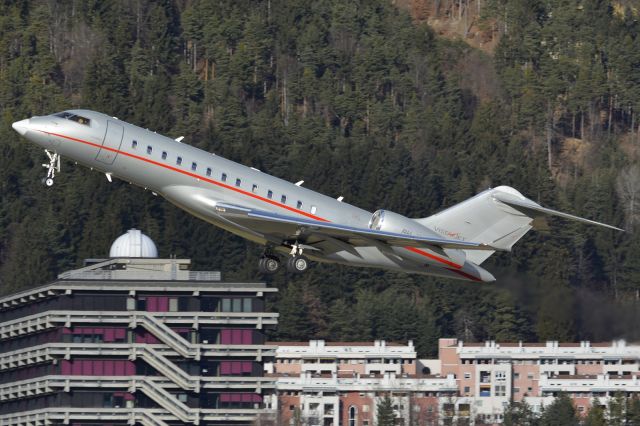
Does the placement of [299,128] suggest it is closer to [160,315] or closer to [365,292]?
[365,292]

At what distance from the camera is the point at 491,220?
48000 millimetres

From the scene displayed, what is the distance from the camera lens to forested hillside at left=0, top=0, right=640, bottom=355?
11506 cm

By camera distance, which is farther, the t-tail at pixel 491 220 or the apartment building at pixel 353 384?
the apartment building at pixel 353 384

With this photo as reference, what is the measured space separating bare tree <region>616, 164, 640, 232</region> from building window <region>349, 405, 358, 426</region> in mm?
41048

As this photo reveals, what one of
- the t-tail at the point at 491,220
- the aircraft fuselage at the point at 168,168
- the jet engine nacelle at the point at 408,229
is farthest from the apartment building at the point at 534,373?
the aircraft fuselage at the point at 168,168

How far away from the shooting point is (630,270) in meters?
112

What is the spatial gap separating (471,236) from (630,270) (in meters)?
65.3

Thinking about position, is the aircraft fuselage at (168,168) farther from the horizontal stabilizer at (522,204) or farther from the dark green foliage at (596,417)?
the dark green foliage at (596,417)

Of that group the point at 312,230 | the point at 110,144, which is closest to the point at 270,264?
the point at 312,230

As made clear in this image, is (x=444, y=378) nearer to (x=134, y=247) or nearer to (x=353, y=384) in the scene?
(x=353, y=384)

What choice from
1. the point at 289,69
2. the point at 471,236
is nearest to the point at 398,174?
the point at 289,69

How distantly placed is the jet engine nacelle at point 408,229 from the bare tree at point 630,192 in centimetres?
8345

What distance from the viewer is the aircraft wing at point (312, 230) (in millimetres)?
44969

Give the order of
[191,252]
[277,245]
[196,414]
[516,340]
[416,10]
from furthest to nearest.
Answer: [416,10]
[191,252]
[516,340]
[196,414]
[277,245]
